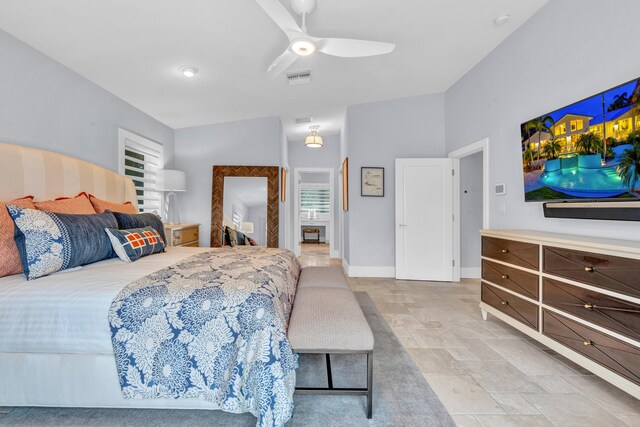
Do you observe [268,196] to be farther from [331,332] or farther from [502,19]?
[502,19]

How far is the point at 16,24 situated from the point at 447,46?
394 centimetres

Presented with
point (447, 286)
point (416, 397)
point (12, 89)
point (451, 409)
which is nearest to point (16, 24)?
point (12, 89)

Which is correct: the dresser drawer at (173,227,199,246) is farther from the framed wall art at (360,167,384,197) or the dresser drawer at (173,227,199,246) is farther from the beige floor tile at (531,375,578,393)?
the beige floor tile at (531,375,578,393)

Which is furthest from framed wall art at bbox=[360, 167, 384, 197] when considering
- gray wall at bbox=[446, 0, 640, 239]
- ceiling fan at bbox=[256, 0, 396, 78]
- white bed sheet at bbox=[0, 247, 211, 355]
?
white bed sheet at bbox=[0, 247, 211, 355]

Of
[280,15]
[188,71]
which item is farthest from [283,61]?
[188,71]

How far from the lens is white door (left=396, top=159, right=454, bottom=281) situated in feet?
13.8

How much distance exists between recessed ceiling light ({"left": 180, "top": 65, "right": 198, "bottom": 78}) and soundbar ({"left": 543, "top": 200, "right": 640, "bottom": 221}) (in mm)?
3758

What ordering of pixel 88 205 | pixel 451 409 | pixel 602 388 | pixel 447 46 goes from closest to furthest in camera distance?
pixel 451 409, pixel 602 388, pixel 88 205, pixel 447 46

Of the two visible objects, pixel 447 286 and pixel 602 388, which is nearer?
pixel 602 388

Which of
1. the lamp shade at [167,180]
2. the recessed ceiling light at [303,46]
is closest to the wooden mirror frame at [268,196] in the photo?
the lamp shade at [167,180]

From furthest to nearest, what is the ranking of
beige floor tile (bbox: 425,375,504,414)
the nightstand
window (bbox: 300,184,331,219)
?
window (bbox: 300,184,331,219) < the nightstand < beige floor tile (bbox: 425,375,504,414)

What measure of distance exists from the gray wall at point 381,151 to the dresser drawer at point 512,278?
1.95 meters

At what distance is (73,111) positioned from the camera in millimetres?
2738

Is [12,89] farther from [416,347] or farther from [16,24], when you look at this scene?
[416,347]
